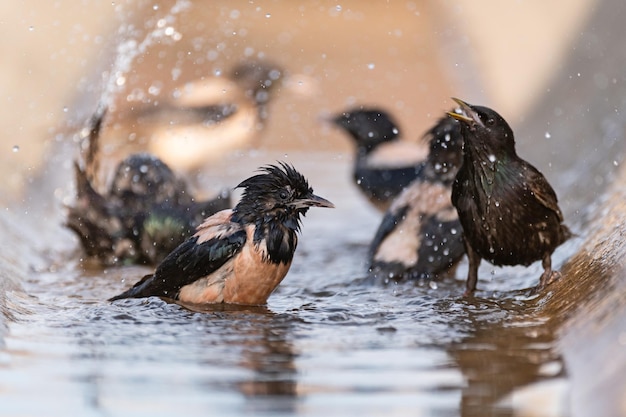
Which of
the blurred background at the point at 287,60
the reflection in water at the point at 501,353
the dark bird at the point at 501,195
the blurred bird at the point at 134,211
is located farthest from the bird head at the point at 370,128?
the reflection in water at the point at 501,353

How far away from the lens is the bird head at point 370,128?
838 centimetres

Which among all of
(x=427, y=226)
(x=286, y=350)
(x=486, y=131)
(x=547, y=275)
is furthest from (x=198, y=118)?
(x=286, y=350)

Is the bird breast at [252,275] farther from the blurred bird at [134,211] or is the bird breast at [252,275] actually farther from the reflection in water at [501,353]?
the blurred bird at [134,211]

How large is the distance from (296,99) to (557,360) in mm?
8437

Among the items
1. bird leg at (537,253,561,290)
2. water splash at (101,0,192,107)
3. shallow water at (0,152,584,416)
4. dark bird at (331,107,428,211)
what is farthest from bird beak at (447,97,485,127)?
water splash at (101,0,192,107)

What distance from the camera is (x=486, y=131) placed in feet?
15.9

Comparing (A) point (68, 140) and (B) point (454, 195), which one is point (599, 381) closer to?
(B) point (454, 195)

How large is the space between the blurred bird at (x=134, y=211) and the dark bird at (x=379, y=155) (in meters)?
1.60

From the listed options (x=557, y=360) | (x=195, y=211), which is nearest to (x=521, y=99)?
(x=195, y=211)

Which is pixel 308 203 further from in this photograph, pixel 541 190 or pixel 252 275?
pixel 541 190

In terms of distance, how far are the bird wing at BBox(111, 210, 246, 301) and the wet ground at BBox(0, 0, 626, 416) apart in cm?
14

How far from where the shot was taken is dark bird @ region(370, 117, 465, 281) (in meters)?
5.64

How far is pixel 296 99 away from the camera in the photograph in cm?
1170

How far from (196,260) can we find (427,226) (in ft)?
4.85
